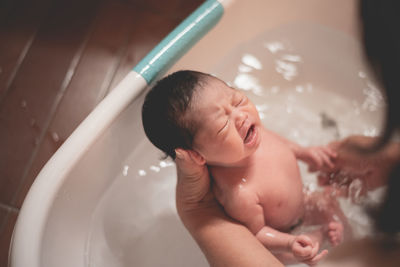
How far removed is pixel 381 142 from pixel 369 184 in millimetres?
390

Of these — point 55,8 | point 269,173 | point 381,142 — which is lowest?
point 269,173

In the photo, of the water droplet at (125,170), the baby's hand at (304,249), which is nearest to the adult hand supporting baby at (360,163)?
the baby's hand at (304,249)

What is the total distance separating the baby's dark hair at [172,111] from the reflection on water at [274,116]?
1.17ft

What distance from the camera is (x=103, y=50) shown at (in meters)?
1.39

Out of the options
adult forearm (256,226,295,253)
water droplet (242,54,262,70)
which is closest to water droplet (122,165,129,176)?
adult forearm (256,226,295,253)

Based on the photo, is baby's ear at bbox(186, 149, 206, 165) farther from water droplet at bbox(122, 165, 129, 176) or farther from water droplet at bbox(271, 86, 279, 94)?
water droplet at bbox(271, 86, 279, 94)

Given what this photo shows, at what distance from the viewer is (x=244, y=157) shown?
0.79 meters

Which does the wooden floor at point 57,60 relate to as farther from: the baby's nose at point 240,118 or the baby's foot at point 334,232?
the baby's foot at point 334,232

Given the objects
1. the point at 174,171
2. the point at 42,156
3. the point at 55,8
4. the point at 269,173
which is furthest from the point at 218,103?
the point at 55,8

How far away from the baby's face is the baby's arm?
0.10 metres

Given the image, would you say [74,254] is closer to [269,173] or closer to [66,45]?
[269,173]

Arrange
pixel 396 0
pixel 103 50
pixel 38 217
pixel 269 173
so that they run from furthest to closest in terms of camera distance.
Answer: pixel 103 50 → pixel 269 173 → pixel 38 217 → pixel 396 0

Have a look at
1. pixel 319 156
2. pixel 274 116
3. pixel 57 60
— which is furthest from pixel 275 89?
pixel 57 60

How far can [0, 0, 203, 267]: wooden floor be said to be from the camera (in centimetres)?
125
